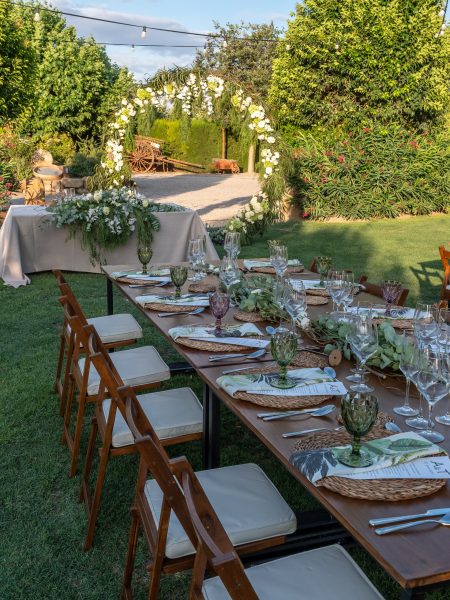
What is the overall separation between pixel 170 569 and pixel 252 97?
24.9ft

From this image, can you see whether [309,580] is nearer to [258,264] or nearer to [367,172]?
[258,264]

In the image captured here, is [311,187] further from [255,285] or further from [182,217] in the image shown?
[255,285]

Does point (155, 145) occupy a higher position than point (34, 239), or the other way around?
point (155, 145)

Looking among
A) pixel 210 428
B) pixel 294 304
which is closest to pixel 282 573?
pixel 210 428

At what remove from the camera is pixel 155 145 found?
24.2 m

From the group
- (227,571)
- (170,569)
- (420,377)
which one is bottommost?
(170,569)

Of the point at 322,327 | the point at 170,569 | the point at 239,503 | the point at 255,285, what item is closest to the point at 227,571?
the point at 170,569

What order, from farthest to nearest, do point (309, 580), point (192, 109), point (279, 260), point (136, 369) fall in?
point (192, 109)
point (279, 260)
point (136, 369)
point (309, 580)

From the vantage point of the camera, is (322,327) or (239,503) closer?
(239,503)

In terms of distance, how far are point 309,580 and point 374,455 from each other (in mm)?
378

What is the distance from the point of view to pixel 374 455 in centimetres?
159

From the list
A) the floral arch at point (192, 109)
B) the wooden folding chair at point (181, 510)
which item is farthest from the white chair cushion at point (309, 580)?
the floral arch at point (192, 109)

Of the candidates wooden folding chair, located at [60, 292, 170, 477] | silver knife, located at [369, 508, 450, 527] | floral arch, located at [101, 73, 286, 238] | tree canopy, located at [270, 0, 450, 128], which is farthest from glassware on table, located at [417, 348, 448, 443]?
tree canopy, located at [270, 0, 450, 128]

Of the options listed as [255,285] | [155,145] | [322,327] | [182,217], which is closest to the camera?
[322,327]
